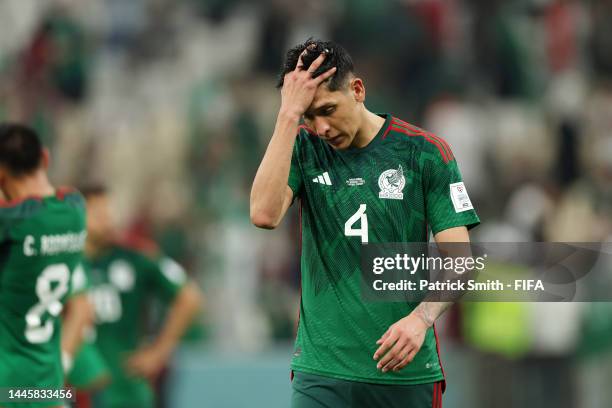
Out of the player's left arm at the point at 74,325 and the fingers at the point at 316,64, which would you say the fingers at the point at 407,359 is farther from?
the player's left arm at the point at 74,325

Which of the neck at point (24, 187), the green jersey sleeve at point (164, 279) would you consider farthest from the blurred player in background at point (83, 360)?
the neck at point (24, 187)

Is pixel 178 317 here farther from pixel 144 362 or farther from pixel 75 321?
pixel 75 321

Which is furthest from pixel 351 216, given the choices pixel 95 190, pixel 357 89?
pixel 95 190

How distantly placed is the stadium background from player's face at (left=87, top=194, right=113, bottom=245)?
227cm

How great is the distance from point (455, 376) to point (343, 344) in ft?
19.9

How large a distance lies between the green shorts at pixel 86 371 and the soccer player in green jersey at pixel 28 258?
6.13 feet

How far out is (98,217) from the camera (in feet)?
28.1

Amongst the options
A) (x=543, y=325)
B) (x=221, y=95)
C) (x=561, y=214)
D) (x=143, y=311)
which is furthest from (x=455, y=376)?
(x=221, y=95)

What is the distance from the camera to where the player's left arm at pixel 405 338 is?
14.8ft

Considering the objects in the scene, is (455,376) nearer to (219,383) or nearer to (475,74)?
(219,383)

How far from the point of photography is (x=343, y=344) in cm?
483

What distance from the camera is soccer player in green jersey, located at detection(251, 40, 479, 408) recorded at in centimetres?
474

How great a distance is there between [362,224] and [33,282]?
6.68 feet

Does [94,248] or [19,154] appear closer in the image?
[19,154]
